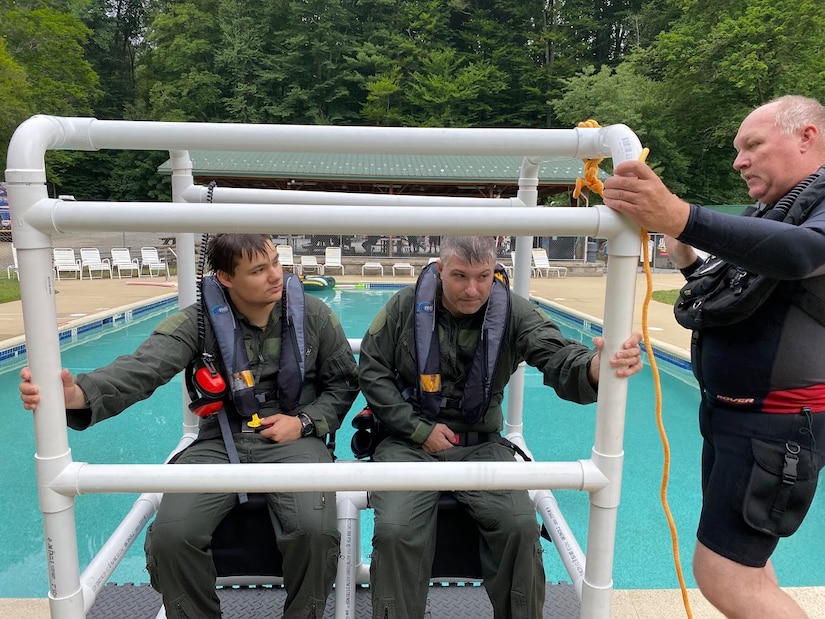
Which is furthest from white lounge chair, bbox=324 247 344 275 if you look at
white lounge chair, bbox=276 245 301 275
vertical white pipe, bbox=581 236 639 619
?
vertical white pipe, bbox=581 236 639 619

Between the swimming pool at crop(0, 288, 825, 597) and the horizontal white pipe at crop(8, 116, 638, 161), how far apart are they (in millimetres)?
3417

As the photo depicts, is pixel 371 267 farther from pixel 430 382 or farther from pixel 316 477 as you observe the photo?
pixel 316 477

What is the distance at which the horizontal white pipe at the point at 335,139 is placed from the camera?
4.58 ft

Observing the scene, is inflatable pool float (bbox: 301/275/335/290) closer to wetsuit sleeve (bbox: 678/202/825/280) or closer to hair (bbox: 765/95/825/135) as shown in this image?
hair (bbox: 765/95/825/135)

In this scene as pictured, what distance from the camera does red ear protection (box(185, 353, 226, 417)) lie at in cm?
207

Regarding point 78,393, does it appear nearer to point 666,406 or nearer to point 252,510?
point 252,510

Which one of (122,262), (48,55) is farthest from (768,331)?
(48,55)

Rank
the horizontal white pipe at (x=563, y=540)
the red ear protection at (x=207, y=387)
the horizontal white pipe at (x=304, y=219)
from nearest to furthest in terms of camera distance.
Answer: the horizontal white pipe at (x=304, y=219) < the horizontal white pipe at (x=563, y=540) < the red ear protection at (x=207, y=387)

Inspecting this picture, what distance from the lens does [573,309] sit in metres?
11.8

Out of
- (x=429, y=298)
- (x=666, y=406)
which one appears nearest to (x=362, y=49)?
(x=666, y=406)

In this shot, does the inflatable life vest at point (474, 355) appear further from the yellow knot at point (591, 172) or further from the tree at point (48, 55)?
the tree at point (48, 55)

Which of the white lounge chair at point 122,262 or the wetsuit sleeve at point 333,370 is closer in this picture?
the wetsuit sleeve at point 333,370

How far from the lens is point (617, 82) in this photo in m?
29.2

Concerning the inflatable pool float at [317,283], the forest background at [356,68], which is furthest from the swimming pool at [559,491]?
the forest background at [356,68]
